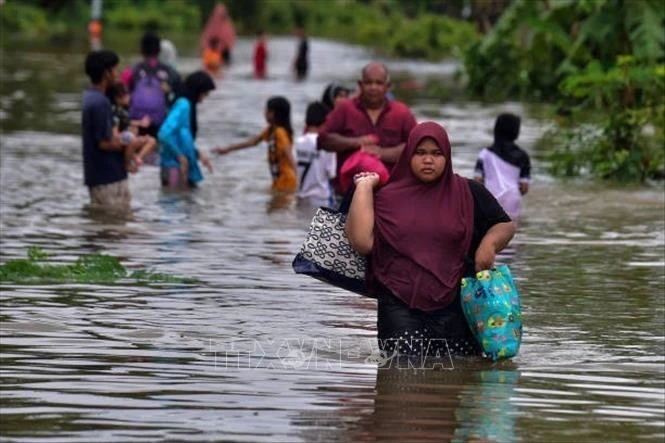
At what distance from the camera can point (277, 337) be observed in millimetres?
11211

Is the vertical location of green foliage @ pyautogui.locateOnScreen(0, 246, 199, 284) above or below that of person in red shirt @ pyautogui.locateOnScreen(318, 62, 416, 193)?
below

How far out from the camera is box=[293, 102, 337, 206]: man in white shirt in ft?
63.2

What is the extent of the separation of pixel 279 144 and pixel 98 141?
11.1 ft

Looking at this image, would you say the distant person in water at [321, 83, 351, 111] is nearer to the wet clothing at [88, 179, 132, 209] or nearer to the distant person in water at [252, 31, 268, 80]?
the wet clothing at [88, 179, 132, 209]


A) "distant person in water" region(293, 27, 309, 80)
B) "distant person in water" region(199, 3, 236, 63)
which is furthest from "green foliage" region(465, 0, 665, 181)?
"distant person in water" region(199, 3, 236, 63)

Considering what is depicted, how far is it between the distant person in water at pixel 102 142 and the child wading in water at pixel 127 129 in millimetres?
58

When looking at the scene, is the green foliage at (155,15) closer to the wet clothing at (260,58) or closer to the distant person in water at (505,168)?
the wet clothing at (260,58)

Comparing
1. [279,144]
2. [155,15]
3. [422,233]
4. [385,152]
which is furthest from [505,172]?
[155,15]

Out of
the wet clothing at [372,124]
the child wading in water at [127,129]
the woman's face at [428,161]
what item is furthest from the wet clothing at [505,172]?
the woman's face at [428,161]

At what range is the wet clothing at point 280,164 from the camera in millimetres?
20250

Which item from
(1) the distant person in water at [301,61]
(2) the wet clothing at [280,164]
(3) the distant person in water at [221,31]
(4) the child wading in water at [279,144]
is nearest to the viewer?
(4) the child wading in water at [279,144]

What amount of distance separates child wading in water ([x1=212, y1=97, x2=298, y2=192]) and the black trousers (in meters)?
10.1

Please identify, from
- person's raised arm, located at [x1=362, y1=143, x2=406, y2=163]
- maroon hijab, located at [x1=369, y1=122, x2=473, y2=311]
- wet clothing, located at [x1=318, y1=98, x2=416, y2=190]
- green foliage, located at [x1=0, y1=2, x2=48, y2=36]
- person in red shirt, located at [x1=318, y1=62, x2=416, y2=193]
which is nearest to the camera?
maroon hijab, located at [x1=369, y1=122, x2=473, y2=311]

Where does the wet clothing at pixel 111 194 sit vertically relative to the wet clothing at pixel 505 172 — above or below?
below
